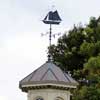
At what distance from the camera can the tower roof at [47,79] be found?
17.5 meters

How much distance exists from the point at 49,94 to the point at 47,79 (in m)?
0.49

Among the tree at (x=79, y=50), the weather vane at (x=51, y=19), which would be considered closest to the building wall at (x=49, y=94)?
the weather vane at (x=51, y=19)

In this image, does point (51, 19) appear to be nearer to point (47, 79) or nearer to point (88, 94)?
point (47, 79)

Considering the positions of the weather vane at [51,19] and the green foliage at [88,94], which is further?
the green foliage at [88,94]

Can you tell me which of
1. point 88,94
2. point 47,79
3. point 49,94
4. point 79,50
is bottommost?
point 88,94

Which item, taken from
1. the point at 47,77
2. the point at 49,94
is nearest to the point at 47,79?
the point at 47,77

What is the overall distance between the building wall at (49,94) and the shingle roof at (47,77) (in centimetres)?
24

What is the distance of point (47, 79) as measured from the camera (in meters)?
17.6

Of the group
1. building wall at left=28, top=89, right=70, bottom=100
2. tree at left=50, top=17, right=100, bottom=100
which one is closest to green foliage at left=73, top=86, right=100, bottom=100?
tree at left=50, top=17, right=100, bottom=100

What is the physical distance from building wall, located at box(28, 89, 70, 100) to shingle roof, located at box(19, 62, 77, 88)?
0.77 feet

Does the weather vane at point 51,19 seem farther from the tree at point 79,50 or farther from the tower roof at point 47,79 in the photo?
the tree at point 79,50

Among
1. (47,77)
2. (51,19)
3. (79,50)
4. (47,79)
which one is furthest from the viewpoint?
Result: (79,50)

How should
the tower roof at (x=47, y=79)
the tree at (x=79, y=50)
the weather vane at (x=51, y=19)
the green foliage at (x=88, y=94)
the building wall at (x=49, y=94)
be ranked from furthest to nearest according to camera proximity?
the tree at (x=79, y=50) < the green foliage at (x=88, y=94) < the weather vane at (x=51, y=19) < the tower roof at (x=47, y=79) < the building wall at (x=49, y=94)

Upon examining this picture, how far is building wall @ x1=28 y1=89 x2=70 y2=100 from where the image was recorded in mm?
17359
